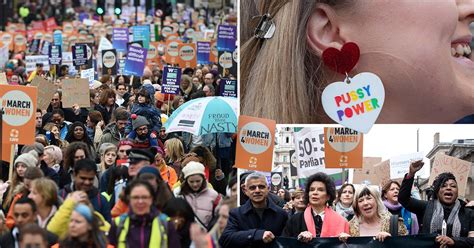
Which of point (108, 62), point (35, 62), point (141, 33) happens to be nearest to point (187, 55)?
point (108, 62)

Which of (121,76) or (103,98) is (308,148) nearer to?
(103,98)

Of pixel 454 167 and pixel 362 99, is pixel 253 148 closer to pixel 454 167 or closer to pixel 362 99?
pixel 362 99

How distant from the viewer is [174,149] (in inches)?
673

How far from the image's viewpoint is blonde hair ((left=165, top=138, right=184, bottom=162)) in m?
17.0

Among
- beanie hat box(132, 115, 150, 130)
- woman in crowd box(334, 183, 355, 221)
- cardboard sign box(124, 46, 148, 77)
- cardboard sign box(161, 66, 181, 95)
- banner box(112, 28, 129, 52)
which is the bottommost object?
woman in crowd box(334, 183, 355, 221)

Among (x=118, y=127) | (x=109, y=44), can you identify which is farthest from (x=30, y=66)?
(x=118, y=127)

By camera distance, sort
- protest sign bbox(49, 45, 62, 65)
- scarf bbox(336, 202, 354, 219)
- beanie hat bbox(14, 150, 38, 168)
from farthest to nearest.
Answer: protest sign bbox(49, 45, 62, 65) → scarf bbox(336, 202, 354, 219) → beanie hat bbox(14, 150, 38, 168)

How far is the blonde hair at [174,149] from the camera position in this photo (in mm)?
17000

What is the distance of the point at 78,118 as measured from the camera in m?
20.8

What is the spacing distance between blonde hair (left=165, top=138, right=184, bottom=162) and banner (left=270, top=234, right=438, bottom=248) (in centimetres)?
430

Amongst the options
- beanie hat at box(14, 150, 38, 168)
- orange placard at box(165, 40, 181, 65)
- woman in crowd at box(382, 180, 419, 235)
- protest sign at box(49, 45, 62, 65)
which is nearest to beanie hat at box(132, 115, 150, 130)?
beanie hat at box(14, 150, 38, 168)

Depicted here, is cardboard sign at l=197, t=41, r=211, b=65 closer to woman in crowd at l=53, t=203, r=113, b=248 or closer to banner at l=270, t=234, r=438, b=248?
banner at l=270, t=234, r=438, b=248

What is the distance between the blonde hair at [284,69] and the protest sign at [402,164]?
2.55 feet

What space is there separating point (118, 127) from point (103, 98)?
3112mm
